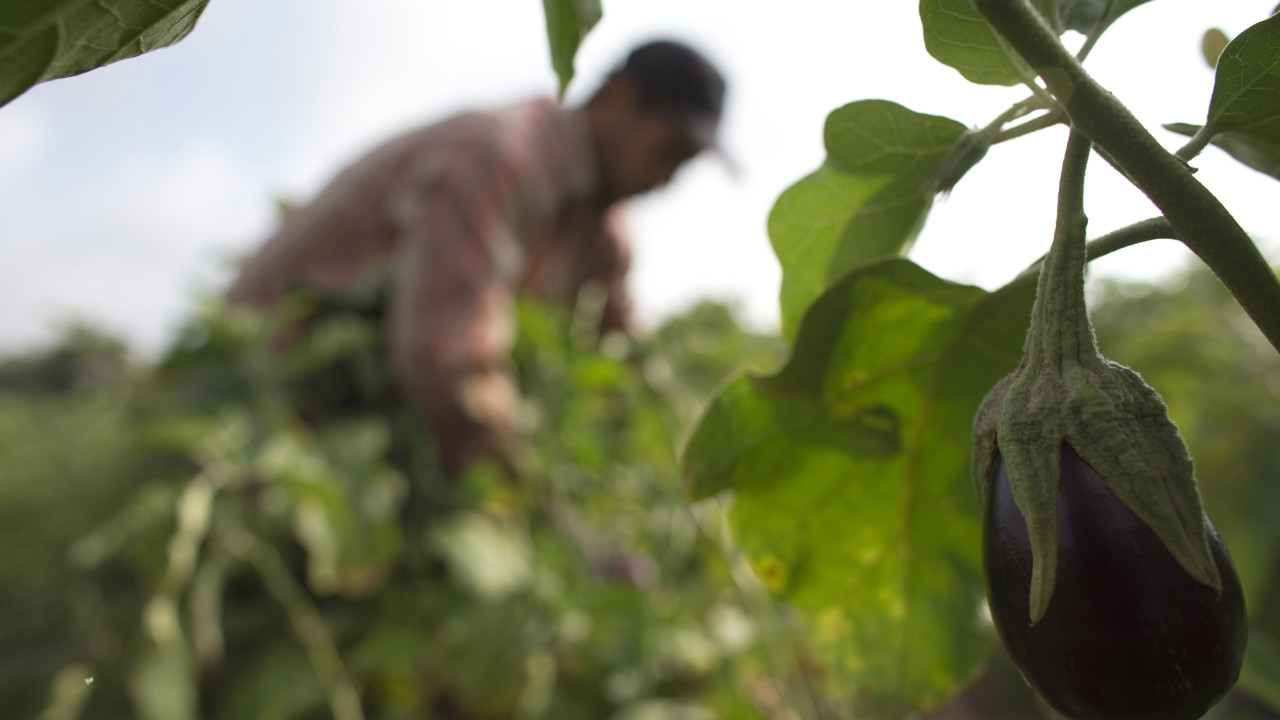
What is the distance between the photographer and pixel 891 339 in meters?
0.33

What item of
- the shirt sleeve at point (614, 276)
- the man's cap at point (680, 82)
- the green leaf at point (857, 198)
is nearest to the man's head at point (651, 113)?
the man's cap at point (680, 82)

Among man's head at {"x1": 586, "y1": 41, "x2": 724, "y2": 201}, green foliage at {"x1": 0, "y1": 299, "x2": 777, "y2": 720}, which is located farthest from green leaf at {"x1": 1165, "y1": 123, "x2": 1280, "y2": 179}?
man's head at {"x1": 586, "y1": 41, "x2": 724, "y2": 201}

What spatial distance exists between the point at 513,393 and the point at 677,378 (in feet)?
1.42

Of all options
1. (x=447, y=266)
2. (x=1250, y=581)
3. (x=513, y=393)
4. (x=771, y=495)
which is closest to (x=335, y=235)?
(x=447, y=266)

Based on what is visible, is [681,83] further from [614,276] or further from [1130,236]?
[1130,236]

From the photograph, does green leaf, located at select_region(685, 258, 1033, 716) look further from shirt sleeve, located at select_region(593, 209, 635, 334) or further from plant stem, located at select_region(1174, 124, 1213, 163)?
shirt sleeve, located at select_region(593, 209, 635, 334)

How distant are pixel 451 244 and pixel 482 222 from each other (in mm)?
107

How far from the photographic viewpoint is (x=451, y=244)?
1.62 m

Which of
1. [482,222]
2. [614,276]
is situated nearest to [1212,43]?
[482,222]

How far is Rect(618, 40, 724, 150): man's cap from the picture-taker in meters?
2.32

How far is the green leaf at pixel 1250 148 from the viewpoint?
26cm

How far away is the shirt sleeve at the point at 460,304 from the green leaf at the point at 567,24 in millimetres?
1189

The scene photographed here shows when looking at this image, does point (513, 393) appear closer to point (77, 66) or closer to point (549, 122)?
point (549, 122)

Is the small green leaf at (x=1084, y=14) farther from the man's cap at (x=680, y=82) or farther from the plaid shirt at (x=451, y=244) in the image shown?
the man's cap at (x=680, y=82)
